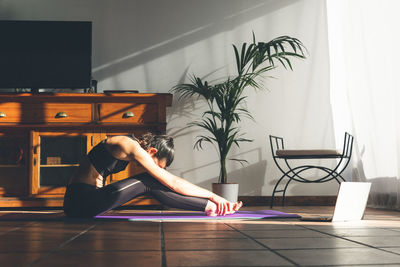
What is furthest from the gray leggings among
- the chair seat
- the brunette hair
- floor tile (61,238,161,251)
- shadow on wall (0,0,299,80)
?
shadow on wall (0,0,299,80)

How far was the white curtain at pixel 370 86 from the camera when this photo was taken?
3.30m

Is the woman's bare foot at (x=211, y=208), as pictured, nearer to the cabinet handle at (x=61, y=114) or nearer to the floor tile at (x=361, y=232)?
the floor tile at (x=361, y=232)

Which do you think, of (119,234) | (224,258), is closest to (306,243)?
(224,258)

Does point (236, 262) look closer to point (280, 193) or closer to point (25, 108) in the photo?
point (25, 108)

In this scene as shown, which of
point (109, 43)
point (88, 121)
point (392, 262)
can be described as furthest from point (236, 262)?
point (109, 43)

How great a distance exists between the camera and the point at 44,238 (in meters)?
1.62

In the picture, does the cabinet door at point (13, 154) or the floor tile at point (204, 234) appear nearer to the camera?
the floor tile at point (204, 234)

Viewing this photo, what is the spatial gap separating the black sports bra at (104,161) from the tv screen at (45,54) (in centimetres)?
142

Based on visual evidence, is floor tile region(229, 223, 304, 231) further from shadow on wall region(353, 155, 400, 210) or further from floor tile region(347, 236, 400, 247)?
shadow on wall region(353, 155, 400, 210)

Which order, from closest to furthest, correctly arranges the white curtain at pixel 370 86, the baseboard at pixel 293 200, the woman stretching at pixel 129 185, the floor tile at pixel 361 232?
the floor tile at pixel 361 232
the woman stretching at pixel 129 185
the white curtain at pixel 370 86
the baseboard at pixel 293 200

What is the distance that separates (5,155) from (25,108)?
44 cm

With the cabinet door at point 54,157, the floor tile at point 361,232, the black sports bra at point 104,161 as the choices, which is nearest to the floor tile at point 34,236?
the black sports bra at point 104,161

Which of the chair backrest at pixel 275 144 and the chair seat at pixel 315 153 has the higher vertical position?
the chair backrest at pixel 275 144

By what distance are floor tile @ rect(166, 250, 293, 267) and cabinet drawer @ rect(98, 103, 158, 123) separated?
7.31 ft
